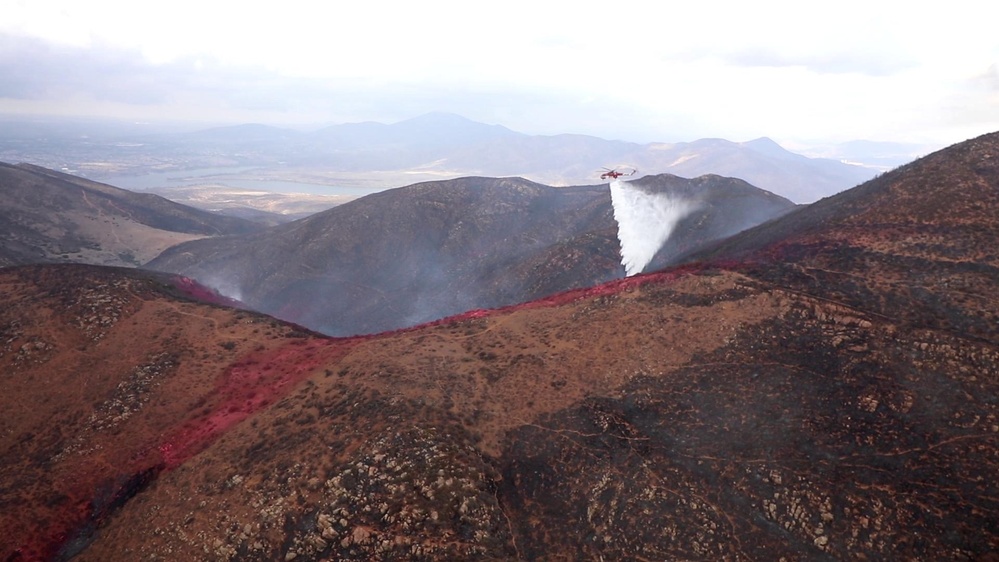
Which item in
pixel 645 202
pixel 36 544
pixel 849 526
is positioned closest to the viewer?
Answer: pixel 849 526

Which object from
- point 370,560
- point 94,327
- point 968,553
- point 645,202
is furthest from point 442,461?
point 645,202

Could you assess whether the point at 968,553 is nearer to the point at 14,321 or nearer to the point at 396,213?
the point at 14,321

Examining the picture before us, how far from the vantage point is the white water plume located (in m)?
68.1

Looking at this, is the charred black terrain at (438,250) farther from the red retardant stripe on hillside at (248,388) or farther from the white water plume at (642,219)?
the red retardant stripe on hillside at (248,388)

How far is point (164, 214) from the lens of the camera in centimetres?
13662

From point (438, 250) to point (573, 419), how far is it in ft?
223

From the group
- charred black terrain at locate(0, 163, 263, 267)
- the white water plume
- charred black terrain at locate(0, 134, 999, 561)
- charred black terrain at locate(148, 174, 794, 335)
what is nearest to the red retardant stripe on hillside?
charred black terrain at locate(0, 134, 999, 561)

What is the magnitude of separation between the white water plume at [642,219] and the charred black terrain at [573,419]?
31387 mm

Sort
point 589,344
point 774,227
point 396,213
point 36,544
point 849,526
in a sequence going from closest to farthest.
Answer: point 849,526 < point 36,544 < point 589,344 < point 774,227 < point 396,213

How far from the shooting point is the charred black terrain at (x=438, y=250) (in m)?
69.3

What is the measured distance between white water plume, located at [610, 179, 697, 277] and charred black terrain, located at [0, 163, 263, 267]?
96.5m

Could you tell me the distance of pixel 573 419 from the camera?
25438mm

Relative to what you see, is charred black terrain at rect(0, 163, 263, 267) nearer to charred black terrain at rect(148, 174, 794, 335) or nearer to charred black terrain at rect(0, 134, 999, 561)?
charred black terrain at rect(148, 174, 794, 335)

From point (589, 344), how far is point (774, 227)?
2741 cm
